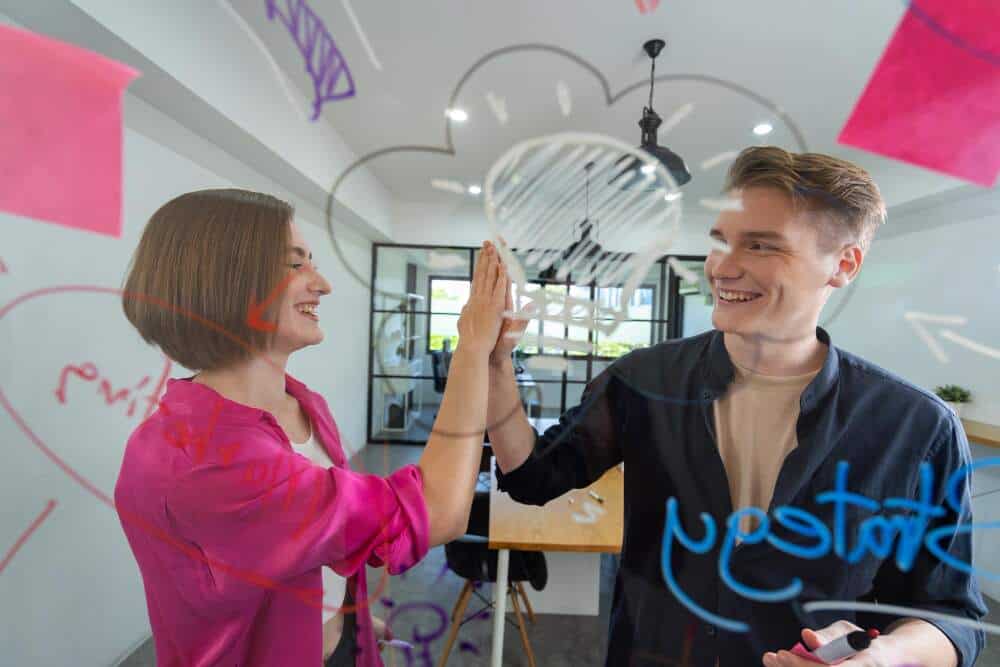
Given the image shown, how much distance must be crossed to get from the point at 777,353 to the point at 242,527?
0.48 m

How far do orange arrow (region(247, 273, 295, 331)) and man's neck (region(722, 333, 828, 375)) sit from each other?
1.29 feet

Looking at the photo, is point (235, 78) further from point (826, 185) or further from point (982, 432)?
point (982, 432)

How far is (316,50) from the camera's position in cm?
31

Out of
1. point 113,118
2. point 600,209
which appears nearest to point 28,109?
point 113,118

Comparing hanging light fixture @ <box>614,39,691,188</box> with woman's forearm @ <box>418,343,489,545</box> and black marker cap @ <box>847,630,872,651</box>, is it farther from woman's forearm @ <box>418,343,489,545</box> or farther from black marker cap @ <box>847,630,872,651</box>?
black marker cap @ <box>847,630,872,651</box>

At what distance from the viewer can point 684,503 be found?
0.39m

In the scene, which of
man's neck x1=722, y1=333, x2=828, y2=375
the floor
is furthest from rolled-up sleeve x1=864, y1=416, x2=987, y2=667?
the floor

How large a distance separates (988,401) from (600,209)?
0.36 metres

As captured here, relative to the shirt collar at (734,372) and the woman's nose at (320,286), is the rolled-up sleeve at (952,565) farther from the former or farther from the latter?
the woman's nose at (320,286)

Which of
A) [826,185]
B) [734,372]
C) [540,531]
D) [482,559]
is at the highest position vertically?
[826,185]

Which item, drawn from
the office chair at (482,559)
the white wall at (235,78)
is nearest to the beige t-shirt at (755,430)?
the white wall at (235,78)

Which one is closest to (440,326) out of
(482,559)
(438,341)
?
(438,341)

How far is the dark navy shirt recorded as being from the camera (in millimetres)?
350

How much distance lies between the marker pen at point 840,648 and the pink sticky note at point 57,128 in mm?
639
